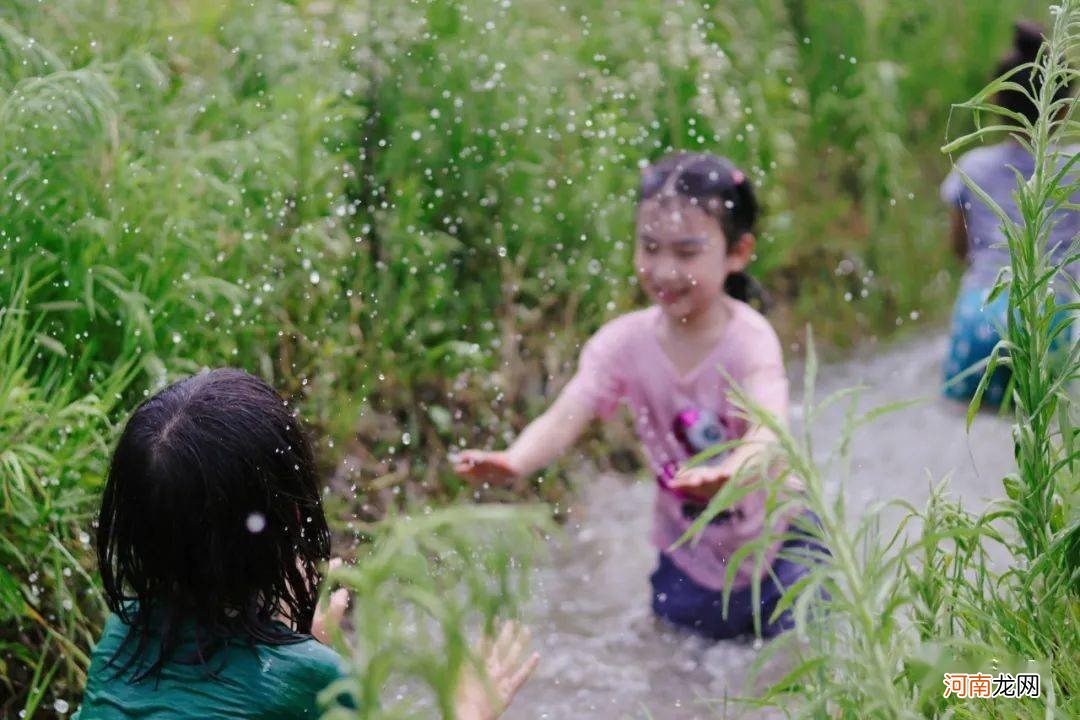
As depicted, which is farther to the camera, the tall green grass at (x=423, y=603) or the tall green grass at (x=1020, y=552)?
the tall green grass at (x=1020, y=552)

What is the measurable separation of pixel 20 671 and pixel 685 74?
3084mm

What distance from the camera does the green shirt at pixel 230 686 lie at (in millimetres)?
1989

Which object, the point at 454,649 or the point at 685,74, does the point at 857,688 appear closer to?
the point at 454,649

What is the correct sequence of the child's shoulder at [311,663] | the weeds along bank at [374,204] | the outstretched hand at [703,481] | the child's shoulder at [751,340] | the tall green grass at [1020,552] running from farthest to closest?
1. the child's shoulder at [751,340]
2. the weeds along bank at [374,204]
3. the outstretched hand at [703,481]
4. the child's shoulder at [311,663]
5. the tall green grass at [1020,552]

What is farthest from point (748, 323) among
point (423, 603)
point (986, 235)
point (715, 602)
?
point (423, 603)

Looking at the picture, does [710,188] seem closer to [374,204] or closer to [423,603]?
[374,204]

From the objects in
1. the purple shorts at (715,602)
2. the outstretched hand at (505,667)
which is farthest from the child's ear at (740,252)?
the outstretched hand at (505,667)

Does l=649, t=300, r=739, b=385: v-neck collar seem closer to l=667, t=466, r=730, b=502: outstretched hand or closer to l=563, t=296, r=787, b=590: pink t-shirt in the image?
l=563, t=296, r=787, b=590: pink t-shirt

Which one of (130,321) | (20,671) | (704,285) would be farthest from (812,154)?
(20,671)

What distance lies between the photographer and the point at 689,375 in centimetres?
352

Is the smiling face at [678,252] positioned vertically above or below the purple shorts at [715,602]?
above

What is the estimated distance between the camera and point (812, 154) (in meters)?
5.94

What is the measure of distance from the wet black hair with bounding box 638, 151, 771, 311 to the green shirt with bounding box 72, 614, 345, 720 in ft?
5.71

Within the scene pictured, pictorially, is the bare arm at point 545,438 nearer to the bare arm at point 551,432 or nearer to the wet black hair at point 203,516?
the bare arm at point 551,432
